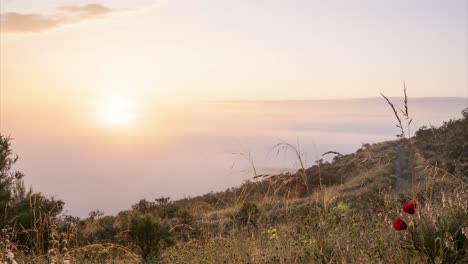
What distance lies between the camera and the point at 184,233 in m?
13.9

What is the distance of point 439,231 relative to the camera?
412cm

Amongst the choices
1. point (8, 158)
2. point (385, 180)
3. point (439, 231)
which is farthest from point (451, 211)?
point (385, 180)

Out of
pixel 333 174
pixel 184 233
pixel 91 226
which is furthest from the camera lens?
pixel 333 174

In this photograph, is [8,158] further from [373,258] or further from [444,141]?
[444,141]

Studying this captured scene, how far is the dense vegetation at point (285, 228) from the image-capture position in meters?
4.08

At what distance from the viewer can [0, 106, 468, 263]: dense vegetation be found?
161 inches

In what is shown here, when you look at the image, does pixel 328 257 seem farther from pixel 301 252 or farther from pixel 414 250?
pixel 414 250

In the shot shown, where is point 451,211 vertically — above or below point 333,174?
above

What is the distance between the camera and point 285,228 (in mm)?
7078

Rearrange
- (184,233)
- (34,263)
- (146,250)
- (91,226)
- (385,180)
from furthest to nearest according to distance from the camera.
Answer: (385,180)
(91,226)
(184,233)
(146,250)
(34,263)

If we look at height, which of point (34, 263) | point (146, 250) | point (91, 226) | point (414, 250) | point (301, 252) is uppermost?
point (414, 250)

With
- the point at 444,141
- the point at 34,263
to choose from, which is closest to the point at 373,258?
the point at 34,263

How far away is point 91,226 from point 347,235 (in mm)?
12075

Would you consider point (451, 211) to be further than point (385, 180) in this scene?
No
